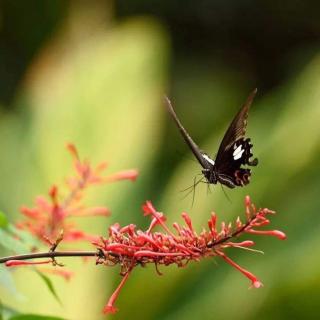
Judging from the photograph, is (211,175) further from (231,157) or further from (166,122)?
(166,122)

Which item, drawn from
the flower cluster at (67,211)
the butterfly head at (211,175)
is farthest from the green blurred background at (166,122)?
the butterfly head at (211,175)

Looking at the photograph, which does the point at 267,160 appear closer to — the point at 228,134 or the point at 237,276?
the point at 237,276

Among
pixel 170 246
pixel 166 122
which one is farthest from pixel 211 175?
pixel 166 122

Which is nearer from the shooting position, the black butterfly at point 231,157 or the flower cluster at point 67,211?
the black butterfly at point 231,157

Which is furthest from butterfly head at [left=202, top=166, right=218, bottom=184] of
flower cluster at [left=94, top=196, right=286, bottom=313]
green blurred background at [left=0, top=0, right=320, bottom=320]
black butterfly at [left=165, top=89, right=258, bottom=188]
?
green blurred background at [left=0, top=0, right=320, bottom=320]

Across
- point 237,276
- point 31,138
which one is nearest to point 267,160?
point 237,276

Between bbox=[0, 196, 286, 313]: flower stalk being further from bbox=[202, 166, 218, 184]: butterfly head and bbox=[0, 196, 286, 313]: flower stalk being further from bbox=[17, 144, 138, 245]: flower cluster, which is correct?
bbox=[17, 144, 138, 245]: flower cluster

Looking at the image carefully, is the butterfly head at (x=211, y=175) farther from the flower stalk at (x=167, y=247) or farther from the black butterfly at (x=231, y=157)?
the flower stalk at (x=167, y=247)

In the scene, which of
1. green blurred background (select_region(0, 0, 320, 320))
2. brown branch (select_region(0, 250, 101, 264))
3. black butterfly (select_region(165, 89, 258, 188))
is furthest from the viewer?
green blurred background (select_region(0, 0, 320, 320))
